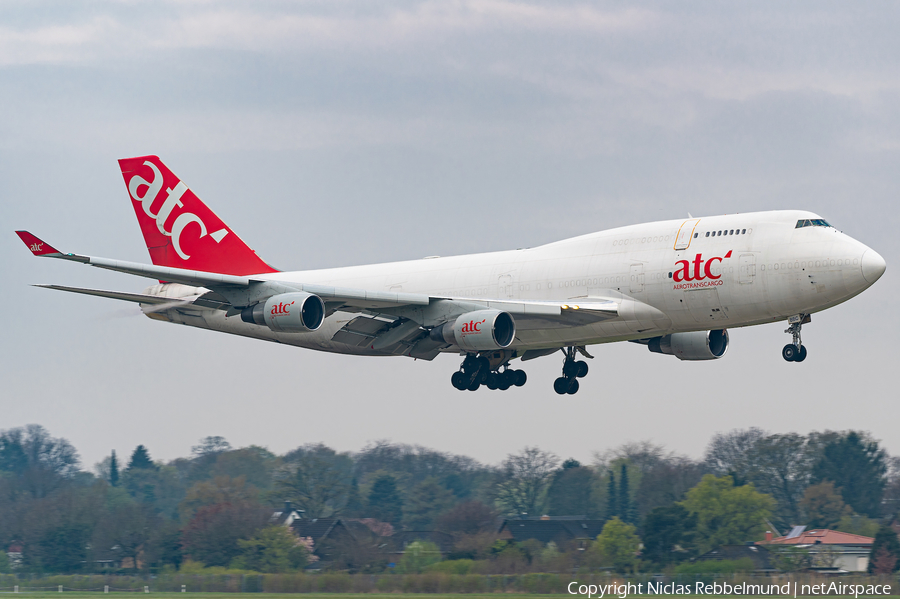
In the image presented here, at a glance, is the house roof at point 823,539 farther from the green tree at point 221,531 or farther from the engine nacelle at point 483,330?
the green tree at point 221,531

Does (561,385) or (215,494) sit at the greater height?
(561,385)

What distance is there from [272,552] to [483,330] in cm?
1317

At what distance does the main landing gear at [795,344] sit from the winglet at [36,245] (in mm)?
21840

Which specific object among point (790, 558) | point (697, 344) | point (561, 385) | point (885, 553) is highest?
point (697, 344)

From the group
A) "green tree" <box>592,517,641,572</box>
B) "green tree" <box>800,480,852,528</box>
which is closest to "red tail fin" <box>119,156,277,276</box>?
"green tree" <box>592,517,641,572</box>

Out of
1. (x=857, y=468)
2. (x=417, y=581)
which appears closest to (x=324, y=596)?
(x=417, y=581)

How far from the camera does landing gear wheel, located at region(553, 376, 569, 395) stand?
43.5m

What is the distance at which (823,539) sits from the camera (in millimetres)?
47156

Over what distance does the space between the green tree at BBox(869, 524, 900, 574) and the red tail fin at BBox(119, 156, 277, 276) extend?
2543cm

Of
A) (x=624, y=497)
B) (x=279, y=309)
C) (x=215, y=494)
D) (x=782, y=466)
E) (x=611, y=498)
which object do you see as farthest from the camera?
(x=782, y=466)

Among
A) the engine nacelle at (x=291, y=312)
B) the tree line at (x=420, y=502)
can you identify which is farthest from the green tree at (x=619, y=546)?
the engine nacelle at (x=291, y=312)

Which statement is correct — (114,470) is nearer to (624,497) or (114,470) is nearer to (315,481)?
(315,481)

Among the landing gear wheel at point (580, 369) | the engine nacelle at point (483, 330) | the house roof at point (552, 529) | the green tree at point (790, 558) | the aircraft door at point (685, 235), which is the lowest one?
the green tree at point (790, 558)

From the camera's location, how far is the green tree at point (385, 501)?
5156cm
